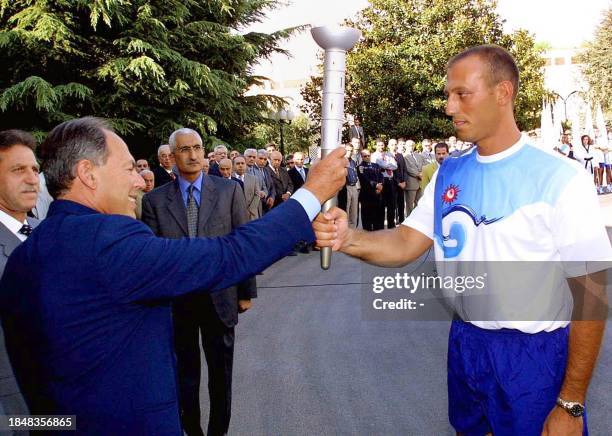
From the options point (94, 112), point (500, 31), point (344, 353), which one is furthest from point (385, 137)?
point (344, 353)

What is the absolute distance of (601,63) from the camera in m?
38.1

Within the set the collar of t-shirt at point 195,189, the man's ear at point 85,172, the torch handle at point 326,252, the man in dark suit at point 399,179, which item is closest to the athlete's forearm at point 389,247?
the torch handle at point 326,252

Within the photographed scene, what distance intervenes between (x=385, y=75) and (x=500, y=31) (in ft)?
20.9

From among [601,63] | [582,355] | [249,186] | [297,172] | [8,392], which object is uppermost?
[601,63]

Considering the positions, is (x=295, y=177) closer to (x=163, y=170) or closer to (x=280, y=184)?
(x=280, y=184)

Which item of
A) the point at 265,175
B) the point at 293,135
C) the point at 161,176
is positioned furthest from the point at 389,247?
the point at 293,135

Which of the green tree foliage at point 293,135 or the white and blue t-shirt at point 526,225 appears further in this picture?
the green tree foliage at point 293,135

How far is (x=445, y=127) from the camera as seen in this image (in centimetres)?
3186

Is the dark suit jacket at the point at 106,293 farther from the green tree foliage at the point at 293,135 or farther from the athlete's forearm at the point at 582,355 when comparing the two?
the green tree foliage at the point at 293,135

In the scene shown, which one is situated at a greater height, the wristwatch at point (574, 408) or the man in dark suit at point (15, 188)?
the man in dark suit at point (15, 188)

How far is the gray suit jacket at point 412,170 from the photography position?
1753cm

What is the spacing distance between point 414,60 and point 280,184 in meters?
20.0

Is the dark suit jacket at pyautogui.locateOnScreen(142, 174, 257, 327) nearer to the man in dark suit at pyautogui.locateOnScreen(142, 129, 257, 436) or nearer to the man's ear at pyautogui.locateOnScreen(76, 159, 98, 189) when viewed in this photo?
the man in dark suit at pyautogui.locateOnScreen(142, 129, 257, 436)

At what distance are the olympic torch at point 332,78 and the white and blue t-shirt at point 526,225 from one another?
0.61 m
